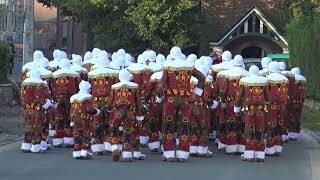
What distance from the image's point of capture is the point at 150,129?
15.4m

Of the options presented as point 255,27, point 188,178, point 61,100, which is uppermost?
point 255,27

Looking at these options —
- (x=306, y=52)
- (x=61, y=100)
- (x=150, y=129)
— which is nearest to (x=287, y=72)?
(x=150, y=129)

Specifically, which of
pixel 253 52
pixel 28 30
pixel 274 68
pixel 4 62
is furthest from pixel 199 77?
pixel 253 52

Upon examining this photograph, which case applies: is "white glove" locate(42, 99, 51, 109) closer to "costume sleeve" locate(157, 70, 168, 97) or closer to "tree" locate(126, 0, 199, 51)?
"costume sleeve" locate(157, 70, 168, 97)

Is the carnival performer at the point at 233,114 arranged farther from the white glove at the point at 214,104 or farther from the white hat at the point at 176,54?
the white hat at the point at 176,54

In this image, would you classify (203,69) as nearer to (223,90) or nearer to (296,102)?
(223,90)

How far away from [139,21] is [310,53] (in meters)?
15.4

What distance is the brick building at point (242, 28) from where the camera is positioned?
4681cm

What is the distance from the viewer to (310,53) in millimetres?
28016

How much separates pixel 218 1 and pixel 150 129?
117 ft

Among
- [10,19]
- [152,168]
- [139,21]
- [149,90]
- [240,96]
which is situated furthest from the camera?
[10,19]

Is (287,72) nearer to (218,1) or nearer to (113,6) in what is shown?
(113,6)

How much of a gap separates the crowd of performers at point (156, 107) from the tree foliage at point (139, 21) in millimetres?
25097

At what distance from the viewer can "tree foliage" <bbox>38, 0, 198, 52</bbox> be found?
4125 cm
